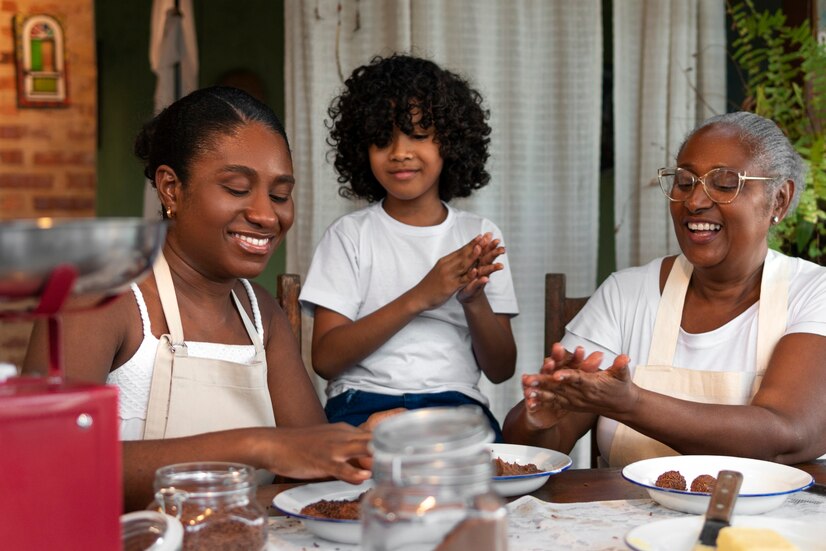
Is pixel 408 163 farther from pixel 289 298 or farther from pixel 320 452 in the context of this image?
pixel 320 452

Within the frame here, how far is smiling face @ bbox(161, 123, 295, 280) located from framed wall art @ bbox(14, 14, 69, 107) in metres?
3.12

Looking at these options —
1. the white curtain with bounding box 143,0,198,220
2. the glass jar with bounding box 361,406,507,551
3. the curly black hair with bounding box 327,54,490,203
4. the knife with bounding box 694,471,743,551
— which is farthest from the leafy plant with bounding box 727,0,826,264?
the glass jar with bounding box 361,406,507,551

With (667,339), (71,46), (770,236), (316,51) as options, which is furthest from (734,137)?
(71,46)

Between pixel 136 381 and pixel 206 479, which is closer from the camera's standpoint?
pixel 206 479

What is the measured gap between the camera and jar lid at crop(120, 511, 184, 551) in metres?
→ 1.01

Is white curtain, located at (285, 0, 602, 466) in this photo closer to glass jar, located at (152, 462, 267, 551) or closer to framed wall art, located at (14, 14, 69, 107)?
framed wall art, located at (14, 14, 69, 107)

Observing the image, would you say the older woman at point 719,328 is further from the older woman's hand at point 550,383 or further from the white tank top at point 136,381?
the white tank top at point 136,381

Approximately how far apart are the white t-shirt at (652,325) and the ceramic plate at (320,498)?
0.81 metres

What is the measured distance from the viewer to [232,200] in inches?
73.7

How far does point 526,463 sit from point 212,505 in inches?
31.5

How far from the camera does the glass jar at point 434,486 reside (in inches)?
32.3

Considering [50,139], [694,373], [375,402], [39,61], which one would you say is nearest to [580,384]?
[694,373]

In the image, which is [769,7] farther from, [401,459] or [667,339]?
[401,459]

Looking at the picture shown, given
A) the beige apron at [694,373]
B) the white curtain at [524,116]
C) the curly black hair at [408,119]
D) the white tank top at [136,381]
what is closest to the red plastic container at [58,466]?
the white tank top at [136,381]
